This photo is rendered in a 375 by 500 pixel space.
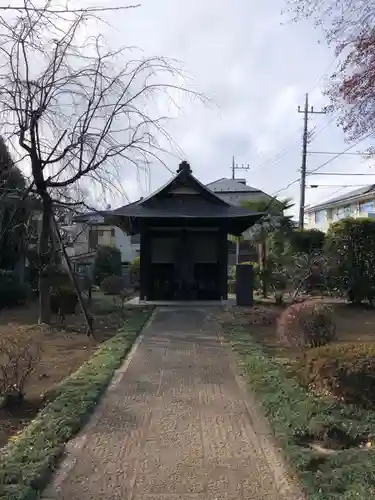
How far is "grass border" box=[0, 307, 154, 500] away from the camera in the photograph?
13.5 feet

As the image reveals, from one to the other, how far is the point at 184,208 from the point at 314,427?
1530 cm

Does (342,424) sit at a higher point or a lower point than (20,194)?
lower

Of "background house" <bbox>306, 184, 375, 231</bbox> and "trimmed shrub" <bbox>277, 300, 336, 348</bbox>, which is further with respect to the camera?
"background house" <bbox>306, 184, 375, 231</bbox>

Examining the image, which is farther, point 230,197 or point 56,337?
point 230,197

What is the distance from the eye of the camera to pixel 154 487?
13.7 feet

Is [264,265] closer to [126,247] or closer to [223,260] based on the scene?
[223,260]

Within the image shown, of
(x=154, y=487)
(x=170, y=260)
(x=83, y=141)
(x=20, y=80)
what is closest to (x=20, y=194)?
(x=83, y=141)

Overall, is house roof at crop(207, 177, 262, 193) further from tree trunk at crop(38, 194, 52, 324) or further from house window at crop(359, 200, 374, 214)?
tree trunk at crop(38, 194, 52, 324)

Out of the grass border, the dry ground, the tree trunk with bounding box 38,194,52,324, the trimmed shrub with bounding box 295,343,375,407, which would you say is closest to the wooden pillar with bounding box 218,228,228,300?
the dry ground

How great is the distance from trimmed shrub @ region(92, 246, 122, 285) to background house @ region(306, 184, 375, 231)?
47.8 ft

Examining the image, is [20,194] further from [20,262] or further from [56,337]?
[20,262]

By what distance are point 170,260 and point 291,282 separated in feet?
16.0

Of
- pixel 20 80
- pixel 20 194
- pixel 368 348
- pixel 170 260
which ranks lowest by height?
pixel 368 348

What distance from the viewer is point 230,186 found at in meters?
58.9
